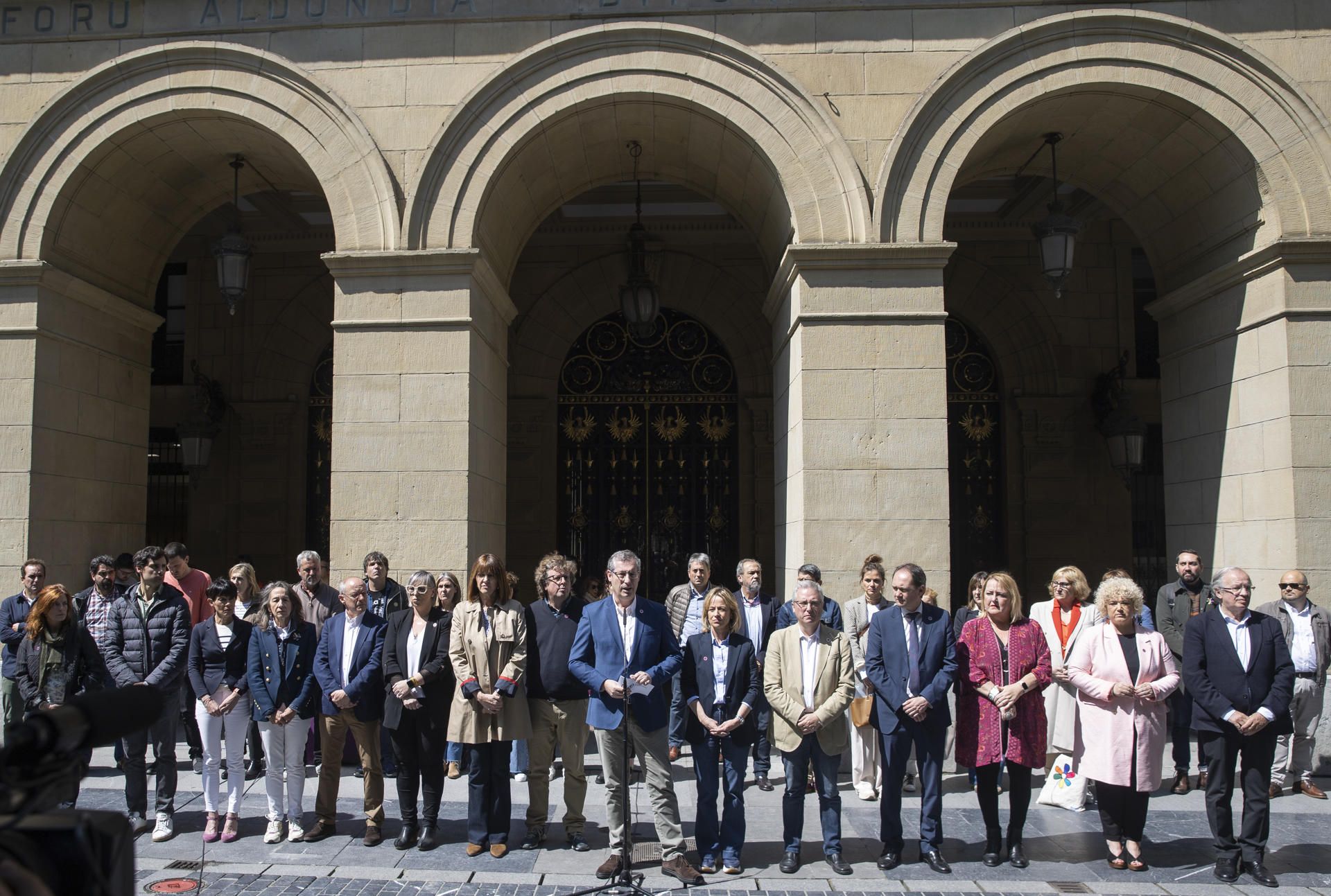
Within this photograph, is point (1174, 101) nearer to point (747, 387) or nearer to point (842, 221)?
point (842, 221)

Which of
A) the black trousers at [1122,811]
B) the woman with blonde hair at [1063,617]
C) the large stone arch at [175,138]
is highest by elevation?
the large stone arch at [175,138]

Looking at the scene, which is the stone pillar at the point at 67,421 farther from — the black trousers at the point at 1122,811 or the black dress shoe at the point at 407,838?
the black trousers at the point at 1122,811

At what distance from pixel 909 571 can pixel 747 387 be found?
24.3ft

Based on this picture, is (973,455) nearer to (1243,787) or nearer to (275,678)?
(1243,787)

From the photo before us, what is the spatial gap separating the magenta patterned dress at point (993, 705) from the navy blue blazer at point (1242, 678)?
0.86 meters

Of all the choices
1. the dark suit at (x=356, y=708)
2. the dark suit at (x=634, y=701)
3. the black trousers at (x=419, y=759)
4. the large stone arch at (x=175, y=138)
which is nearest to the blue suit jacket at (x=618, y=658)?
the dark suit at (x=634, y=701)

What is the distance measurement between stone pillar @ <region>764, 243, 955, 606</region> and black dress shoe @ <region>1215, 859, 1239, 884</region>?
10.3 feet

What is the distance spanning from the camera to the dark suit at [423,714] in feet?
20.9

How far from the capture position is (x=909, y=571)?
20.6ft

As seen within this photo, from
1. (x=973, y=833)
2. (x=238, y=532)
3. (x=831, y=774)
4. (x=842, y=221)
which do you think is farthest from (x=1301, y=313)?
(x=238, y=532)

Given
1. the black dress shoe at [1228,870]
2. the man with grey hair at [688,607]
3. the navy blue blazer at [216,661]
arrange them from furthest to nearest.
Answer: the man with grey hair at [688,607] < the navy blue blazer at [216,661] < the black dress shoe at [1228,870]

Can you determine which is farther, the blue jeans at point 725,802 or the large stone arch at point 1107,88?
the large stone arch at point 1107,88

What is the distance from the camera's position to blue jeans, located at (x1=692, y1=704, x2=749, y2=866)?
19.4ft

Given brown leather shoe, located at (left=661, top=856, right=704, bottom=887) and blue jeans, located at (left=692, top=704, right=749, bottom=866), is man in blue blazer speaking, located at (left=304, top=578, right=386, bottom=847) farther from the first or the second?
blue jeans, located at (left=692, top=704, right=749, bottom=866)
